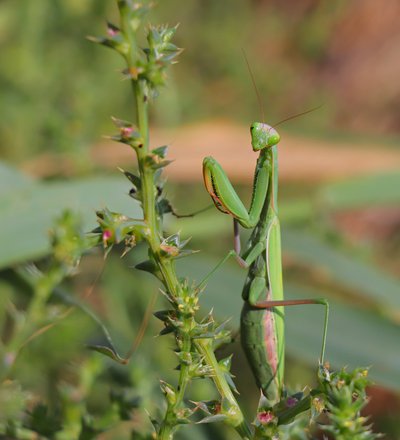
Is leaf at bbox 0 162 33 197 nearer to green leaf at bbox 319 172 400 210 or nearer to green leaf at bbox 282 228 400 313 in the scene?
green leaf at bbox 282 228 400 313

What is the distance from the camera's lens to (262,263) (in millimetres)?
1618

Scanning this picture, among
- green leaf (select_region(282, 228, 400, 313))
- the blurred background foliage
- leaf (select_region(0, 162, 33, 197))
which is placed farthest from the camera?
green leaf (select_region(282, 228, 400, 313))

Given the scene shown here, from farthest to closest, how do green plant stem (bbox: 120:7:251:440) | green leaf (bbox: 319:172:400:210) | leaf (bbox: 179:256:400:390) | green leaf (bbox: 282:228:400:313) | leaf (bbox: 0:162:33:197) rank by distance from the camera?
green leaf (bbox: 319:172:400:210) < green leaf (bbox: 282:228:400:313) < leaf (bbox: 0:162:33:197) < leaf (bbox: 179:256:400:390) < green plant stem (bbox: 120:7:251:440)

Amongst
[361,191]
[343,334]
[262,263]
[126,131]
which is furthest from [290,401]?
[361,191]

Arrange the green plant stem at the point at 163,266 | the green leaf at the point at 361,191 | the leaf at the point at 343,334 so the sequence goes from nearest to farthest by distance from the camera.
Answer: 1. the green plant stem at the point at 163,266
2. the leaf at the point at 343,334
3. the green leaf at the point at 361,191

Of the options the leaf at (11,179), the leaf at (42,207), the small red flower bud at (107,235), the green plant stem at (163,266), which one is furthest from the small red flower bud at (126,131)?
the leaf at (11,179)

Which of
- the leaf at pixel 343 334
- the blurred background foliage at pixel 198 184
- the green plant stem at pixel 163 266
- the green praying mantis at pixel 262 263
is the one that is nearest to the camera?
the green plant stem at pixel 163 266

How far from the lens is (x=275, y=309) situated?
5.14ft

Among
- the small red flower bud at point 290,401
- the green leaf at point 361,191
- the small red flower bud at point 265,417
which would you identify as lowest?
the small red flower bud at point 265,417

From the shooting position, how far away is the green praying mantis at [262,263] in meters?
1.49

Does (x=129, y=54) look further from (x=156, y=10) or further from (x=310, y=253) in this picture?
(x=156, y=10)

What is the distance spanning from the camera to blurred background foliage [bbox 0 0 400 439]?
2027mm

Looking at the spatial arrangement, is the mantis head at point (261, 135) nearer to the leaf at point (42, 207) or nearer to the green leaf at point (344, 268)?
the leaf at point (42, 207)

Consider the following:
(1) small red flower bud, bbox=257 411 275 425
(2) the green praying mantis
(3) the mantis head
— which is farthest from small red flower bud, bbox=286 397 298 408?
(3) the mantis head
